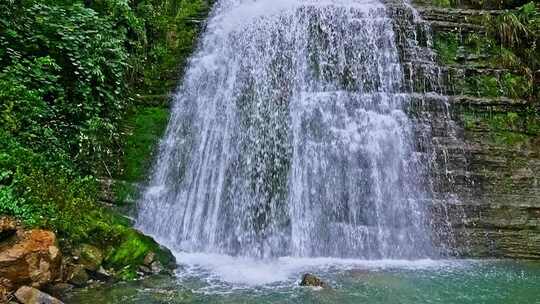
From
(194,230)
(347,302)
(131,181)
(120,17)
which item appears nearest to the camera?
(347,302)

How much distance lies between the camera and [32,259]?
578cm

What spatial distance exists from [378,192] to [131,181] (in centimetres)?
464

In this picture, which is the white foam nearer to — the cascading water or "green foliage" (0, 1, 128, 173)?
the cascading water

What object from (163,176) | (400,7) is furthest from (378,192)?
(400,7)

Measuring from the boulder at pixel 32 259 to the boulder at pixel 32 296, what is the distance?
0.76ft

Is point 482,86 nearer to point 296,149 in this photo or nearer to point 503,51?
point 503,51

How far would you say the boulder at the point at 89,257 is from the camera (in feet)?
21.7

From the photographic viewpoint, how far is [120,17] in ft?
36.2

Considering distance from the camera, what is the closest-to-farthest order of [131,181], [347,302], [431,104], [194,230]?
[347,302]
[194,230]
[131,181]
[431,104]

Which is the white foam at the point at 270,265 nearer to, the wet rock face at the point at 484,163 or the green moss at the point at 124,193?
the wet rock face at the point at 484,163

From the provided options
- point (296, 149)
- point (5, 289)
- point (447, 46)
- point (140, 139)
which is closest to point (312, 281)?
point (296, 149)

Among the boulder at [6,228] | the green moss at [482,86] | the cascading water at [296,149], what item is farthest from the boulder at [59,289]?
the green moss at [482,86]

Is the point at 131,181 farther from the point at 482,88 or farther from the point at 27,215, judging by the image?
the point at 482,88

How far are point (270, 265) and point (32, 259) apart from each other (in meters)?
3.44
